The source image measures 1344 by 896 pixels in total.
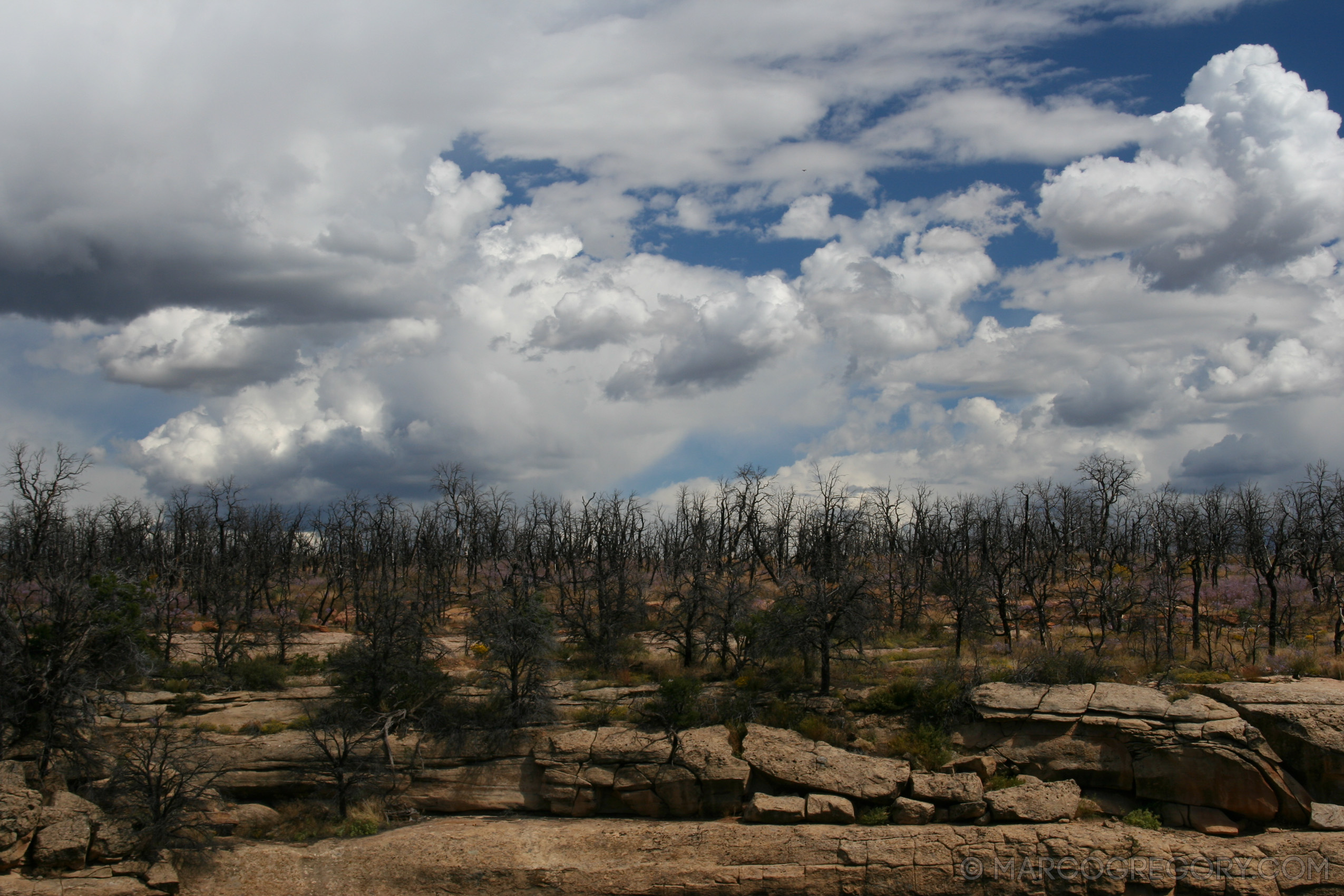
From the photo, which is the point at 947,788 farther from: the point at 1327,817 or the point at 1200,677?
the point at 1200,677

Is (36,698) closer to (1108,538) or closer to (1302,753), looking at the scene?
(1302,753)

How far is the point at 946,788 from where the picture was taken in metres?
25.3

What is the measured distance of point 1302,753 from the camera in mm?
Answer: 25266

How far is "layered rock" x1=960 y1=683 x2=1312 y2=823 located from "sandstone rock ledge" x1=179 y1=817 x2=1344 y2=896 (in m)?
1.48

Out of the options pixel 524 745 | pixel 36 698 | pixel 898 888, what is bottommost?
pixel 898 888

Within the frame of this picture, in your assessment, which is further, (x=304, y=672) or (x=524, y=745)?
(x=304, y=672)

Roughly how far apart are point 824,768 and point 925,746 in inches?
164

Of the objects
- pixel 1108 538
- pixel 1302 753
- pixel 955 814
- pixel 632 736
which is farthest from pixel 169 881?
pixel 1108 538

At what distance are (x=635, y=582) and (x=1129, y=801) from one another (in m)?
27.5

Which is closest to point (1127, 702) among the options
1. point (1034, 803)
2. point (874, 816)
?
point (1034, 803)

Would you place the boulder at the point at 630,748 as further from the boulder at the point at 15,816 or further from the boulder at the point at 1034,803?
the boulder at the point at 15,816

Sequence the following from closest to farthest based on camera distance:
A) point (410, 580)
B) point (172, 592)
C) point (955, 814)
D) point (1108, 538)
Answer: point (955, 814)
point (172, 592)
point (410, 580)
point (1108, 538)

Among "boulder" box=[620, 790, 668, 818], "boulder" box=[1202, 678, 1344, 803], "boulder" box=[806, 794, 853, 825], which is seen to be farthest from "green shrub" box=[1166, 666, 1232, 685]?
"boulder" box=[620, 790, 668, 818]

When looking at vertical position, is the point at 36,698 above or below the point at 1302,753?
above
